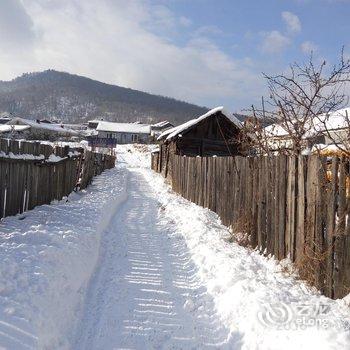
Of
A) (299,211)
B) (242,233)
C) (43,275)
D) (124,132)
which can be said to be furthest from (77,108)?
(43,275)

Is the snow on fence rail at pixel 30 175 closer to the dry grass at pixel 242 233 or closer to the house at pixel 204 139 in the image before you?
the dry grass at pixel 242 233

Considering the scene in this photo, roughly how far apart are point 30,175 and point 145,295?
4.95 meters

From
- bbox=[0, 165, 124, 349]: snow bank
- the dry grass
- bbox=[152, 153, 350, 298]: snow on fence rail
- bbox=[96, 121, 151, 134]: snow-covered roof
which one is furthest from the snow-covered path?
bbox=[96, 121, 151, 134]: snow-covered roof

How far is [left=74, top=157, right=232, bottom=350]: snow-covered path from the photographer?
4285mm

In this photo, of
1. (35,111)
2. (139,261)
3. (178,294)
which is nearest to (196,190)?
(139,261)

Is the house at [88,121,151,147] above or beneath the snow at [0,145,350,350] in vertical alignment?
above

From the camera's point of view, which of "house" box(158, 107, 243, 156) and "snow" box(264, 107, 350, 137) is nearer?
"snow" box(264, 107, 350, 137)

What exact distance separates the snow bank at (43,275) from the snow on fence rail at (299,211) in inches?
116

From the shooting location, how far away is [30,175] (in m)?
9.15

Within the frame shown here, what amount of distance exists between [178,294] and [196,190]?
28.5 feet

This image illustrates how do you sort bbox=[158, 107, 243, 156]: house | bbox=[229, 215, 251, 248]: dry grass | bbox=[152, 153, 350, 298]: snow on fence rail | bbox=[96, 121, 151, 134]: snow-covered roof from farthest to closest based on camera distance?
bbox=[96, 121, 151, 134]: snow-covered roof → bbox=[158, 107, 243, 156]: house → bbox=[229, 215, 251, 248]: dry grass → bbox=[152, 153, 350, 298]: snow on fence rail

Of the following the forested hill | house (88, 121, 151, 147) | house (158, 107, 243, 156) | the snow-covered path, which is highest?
the forested hill

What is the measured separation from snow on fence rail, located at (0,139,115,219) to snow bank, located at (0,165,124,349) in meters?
0.37

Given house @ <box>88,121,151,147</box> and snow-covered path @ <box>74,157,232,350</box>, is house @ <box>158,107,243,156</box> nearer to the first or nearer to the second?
snow-covered path @ <box>74,157,232,350</box>
